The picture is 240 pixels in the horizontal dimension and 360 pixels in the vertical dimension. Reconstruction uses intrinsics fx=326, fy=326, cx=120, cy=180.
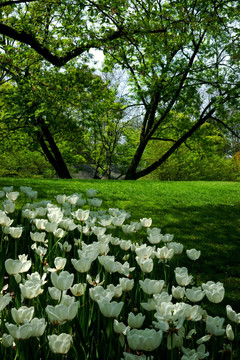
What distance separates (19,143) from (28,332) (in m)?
16.3

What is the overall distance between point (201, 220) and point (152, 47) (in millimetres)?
4298

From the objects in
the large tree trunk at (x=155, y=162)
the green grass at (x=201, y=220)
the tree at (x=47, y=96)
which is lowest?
the green grass at (x=201, y=220)

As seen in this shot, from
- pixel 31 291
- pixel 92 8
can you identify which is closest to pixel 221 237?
pixel 31 291

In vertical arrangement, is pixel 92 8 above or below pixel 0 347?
above

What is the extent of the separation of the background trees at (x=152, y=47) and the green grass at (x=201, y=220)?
324cm

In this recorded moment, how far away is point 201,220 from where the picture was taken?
7.28 meters

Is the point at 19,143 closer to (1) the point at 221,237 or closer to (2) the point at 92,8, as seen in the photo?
(2) the point at 92,8

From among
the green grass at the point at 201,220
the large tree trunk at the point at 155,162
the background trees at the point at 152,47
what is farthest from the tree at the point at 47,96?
the large tree trunk at the point at 155,162

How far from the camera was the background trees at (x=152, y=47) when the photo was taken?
7086 mm

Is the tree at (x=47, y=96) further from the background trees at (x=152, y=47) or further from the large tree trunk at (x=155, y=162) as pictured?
the large tree trunk at (x=155, y=162)

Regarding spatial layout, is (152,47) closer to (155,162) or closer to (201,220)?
(201,220)

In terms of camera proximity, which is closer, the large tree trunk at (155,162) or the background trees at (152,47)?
the background trees at (152,47)

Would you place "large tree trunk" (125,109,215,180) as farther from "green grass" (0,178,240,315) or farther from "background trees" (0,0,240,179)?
"green grass" (0,178,240,315)

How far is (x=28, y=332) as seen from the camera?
1.32 m
